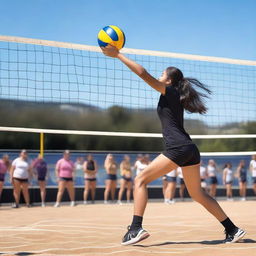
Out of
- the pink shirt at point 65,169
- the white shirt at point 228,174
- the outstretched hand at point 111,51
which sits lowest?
the white shirt at point 228,174

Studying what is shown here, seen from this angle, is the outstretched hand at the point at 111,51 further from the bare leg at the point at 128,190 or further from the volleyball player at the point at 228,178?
the volleyball player at the point at 228,178

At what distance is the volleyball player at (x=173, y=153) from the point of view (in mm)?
4793

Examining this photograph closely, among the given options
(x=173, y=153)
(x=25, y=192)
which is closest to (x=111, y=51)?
(x=173, y=153)

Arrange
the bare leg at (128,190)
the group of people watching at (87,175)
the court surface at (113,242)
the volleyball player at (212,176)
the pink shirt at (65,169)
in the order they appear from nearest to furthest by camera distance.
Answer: the court surface at (113,242) → the group of people watching at (87,175) → the pink shirt at (65,169) → the bare leg at (128,190) → the volleyball player at (212,176)

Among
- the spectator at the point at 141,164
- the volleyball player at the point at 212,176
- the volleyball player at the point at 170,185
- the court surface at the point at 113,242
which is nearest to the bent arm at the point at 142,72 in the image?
the court surface at the point at 113,242

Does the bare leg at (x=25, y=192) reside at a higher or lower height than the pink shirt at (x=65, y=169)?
lower

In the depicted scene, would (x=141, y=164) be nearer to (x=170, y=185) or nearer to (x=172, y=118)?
(x=170, y=185)

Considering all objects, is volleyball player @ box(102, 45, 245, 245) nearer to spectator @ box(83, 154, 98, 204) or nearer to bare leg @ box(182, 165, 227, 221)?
bare leg @ box(182, 165, 227, 221)

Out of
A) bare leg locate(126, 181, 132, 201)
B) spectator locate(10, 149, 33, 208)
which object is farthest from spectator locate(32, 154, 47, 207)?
bare leg locate(126, 181, 132, 201)

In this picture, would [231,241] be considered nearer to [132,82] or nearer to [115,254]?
[115,254]

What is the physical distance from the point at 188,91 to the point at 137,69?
0.66 m

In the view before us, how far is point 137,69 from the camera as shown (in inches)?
180

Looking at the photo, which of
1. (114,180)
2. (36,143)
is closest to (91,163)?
(114,180)

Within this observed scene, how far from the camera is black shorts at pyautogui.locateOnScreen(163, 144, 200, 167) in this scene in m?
4.79
